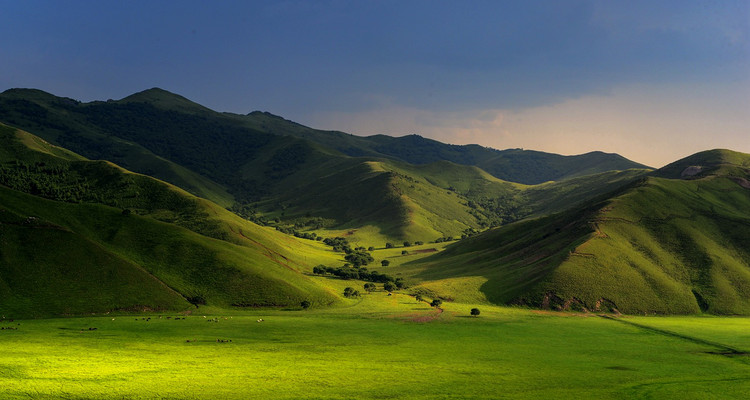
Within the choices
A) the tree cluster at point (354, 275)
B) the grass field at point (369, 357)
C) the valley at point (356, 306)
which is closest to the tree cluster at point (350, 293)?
the valley at point (356, 306)

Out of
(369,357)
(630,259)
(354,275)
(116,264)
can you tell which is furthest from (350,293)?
(630,259)

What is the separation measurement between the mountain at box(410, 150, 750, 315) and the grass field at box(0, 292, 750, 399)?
13490mm

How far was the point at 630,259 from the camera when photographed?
139 m

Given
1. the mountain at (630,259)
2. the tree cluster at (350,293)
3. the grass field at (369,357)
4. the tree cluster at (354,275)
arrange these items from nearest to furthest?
the grass field at (369,357)
the mountain at (630,259)
the tree cluster at (350,293)
the tree cluster at (354,275)

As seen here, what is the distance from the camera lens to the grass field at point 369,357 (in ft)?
173

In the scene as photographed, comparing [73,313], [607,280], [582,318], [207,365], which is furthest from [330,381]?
[607,280]

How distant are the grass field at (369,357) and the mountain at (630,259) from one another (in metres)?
13.5

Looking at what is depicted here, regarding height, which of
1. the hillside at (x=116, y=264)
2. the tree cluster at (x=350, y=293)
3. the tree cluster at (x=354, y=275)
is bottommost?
the tree cluster at (x=350, y=293)

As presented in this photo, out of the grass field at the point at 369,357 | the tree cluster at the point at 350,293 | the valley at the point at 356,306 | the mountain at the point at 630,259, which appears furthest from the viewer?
the tree cluster at the point at 350,293

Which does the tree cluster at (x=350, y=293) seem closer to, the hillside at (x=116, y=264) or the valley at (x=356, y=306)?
the valley at (x=356, y=306)

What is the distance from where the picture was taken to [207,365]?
6147 cm

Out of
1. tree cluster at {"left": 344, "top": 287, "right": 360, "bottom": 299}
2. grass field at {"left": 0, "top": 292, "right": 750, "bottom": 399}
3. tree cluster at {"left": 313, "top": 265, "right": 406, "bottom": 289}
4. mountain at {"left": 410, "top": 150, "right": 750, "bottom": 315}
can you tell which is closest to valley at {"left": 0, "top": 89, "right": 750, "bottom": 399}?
grass field at {"left": 0, "top": 292, "right": 750, "bottom": 399}

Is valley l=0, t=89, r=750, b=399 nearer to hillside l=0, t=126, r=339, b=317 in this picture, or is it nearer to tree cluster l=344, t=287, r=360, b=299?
hillside l=0, t=126, r=339, b=317

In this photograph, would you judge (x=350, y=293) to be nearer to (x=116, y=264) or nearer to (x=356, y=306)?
(x=356, y=306)
